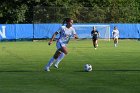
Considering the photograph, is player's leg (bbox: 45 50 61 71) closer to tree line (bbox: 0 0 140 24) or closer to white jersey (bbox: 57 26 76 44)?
white jersey (bbox: 57 26 76 44)

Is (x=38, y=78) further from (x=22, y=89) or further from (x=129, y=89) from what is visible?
(x=129, y=89)

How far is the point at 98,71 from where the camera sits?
19.6 meters

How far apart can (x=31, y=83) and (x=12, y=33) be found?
153 ft

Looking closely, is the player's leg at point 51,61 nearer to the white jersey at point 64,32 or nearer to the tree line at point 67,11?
the white jersey at point 64,32

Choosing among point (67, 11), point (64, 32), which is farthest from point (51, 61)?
point (67, 11)

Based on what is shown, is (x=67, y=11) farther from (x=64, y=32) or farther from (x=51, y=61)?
(x=51, y=61)

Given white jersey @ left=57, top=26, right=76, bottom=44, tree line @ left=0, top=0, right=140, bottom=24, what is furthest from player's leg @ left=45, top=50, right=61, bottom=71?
tree line @ left=0, top=0, right=140, bottom=24

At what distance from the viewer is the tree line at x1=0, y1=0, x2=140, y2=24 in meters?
61.2

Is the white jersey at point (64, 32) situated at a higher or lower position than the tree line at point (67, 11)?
higher

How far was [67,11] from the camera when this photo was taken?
64.1 metres

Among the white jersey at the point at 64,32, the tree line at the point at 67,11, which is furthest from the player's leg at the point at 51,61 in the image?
the tree line at the point at 67,11

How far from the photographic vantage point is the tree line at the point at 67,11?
61.2 m

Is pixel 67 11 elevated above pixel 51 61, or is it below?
below

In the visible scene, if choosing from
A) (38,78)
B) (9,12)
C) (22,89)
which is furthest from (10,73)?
(9,12)
